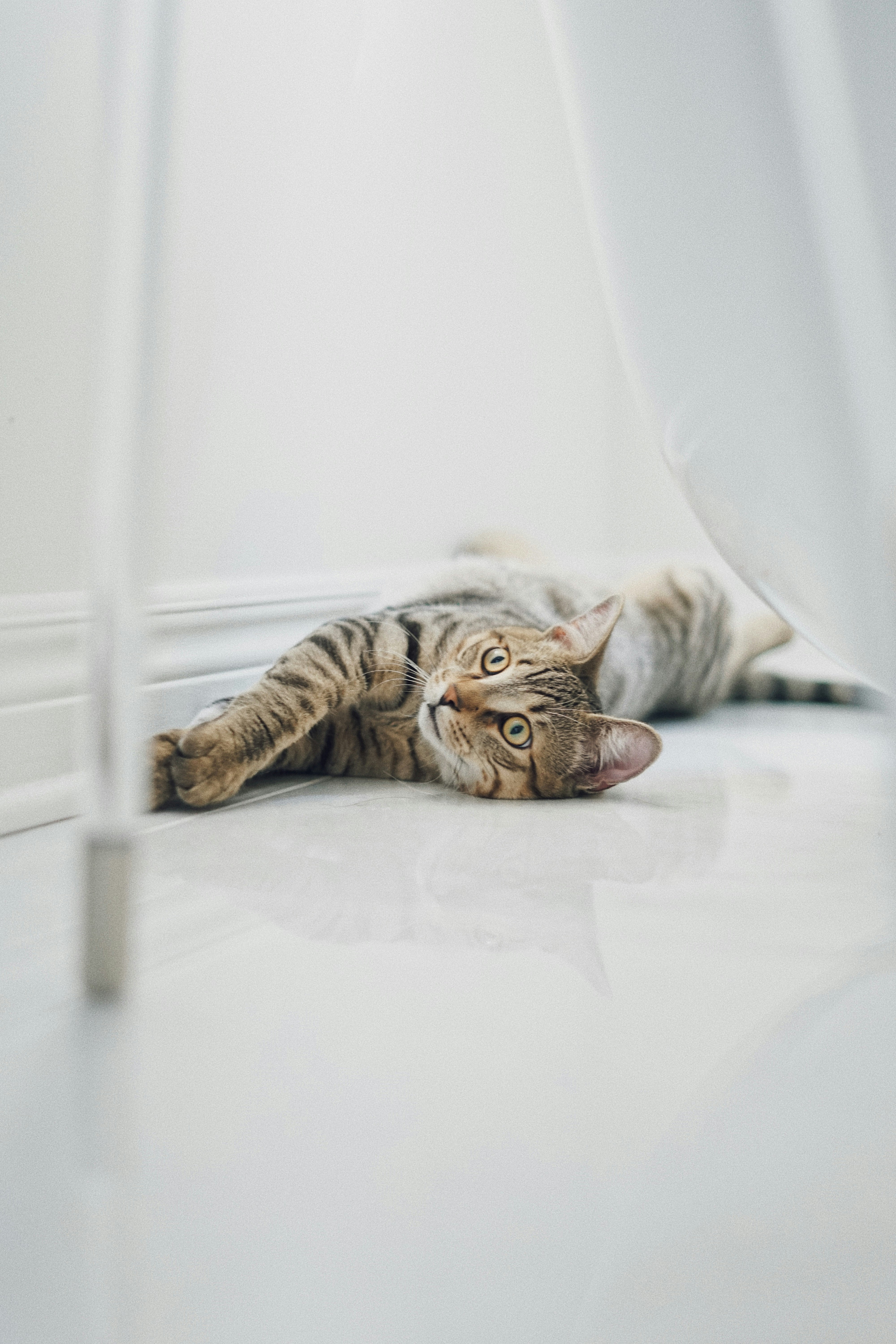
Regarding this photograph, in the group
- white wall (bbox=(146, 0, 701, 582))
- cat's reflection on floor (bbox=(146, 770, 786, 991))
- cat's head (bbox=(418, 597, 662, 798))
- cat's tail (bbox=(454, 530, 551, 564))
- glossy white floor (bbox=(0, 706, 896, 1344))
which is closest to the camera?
glossy white floor (bbox=(0, 706, 896, 1344))

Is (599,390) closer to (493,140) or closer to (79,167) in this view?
(493,140)

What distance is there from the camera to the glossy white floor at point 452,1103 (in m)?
0.46

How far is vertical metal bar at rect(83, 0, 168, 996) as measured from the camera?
59 centimetres

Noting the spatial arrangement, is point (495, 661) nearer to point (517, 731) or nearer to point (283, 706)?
point (517, 731)

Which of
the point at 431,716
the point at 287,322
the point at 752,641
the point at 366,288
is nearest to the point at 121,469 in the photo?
the point at 431,716

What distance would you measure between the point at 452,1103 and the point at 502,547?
5.69 feet

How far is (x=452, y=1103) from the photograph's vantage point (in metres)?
0.61

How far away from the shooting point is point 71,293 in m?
1.18

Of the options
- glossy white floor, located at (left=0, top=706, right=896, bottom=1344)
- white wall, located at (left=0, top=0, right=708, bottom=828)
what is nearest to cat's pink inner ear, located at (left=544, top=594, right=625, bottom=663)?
glossy white floor, located at (left=0, top=706, right=896, bottom=1344)

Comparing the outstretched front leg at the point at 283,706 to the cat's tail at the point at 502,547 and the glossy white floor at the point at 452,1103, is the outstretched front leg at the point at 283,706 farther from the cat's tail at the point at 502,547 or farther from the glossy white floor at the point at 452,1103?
the cat's tail at the point at 502,547

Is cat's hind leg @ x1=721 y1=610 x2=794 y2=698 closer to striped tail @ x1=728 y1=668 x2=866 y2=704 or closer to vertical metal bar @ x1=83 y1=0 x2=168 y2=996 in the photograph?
striped tail @ x1=728 y1=668 x2=866 y2=704

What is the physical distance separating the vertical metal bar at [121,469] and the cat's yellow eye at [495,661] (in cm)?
79

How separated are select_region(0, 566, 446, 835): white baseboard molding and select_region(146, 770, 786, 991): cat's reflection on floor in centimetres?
16

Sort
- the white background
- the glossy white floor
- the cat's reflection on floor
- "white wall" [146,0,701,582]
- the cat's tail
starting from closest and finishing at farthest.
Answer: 1. the glossy white floor
2. the cat's reflection on floor
3. the white background
4. "white wall" [146,0,701,582]
5. the cat's tail
